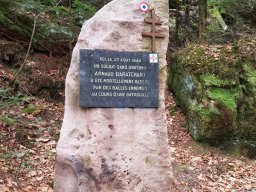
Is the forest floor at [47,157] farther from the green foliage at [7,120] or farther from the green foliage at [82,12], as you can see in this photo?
the green foliage at [82,12]

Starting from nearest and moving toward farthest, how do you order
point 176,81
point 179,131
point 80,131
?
point 80,131 < point 179,131 < point 176,81

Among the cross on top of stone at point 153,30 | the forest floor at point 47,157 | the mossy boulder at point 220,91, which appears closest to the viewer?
the cross on top of stone at point 153,30

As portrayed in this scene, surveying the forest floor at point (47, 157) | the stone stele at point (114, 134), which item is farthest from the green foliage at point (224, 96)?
the stone stele at point (114, 134)

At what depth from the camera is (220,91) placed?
637 centimetres

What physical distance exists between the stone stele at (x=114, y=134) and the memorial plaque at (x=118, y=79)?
0.08 m

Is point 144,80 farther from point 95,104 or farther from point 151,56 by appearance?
point 95,104

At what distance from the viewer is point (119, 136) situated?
396 centimetres

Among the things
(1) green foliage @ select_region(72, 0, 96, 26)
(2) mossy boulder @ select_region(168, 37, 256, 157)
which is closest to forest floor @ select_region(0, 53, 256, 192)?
(2) mossy boulder @ select_region(168, 37, 256, 157)

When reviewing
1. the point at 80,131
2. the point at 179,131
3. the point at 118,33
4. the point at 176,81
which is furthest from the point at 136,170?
the point at 176,81

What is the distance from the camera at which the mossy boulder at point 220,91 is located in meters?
6.12

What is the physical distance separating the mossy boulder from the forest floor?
0.42m

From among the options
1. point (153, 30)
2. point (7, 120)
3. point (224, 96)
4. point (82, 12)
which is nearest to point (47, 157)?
point (7, 120)

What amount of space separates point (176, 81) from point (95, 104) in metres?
4.16

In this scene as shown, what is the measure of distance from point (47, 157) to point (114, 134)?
1.86 metres
